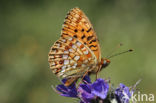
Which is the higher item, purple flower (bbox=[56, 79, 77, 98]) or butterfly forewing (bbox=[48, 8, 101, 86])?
butterfly forewing (bbox=[48, 8, 101, 86])

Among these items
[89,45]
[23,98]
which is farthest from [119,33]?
[89,45]

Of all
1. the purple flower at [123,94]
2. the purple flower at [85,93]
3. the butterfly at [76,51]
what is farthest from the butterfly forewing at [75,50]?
the purple flower at [123,94]

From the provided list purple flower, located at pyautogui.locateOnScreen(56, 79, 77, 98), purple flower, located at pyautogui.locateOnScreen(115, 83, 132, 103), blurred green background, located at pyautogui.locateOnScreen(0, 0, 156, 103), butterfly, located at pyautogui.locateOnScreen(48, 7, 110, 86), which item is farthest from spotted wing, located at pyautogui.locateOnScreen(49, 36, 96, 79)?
blurred green background, located at pyautogui.locateOnScreen(0, 0, 156, 103)

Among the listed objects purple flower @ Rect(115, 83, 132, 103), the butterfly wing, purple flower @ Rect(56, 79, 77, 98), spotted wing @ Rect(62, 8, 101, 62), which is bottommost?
purple flower @ Rect(115, 83, 132, 103)

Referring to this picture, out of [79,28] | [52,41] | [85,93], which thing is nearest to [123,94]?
[85,93]

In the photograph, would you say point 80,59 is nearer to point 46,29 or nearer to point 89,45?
point 89,45

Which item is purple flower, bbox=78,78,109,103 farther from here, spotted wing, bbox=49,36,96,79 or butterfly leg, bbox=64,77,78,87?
spotted wing, bbox=49,36,96,79

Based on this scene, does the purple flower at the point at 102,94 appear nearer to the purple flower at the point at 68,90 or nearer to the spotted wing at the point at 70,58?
the purple flower at the point at 68,90

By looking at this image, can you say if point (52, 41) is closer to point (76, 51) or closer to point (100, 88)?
point (76, 51)
